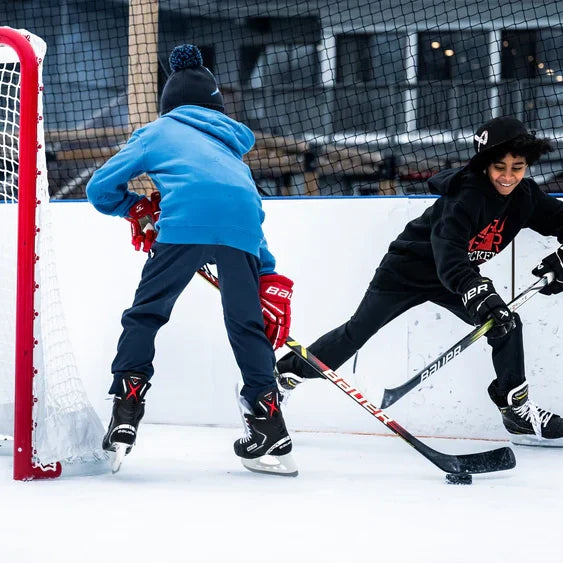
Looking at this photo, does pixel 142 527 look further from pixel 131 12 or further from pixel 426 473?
pixel 131 12

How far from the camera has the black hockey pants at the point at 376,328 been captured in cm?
282

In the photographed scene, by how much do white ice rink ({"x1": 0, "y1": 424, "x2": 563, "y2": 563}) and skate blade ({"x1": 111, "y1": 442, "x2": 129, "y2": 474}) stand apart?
32 millimetres

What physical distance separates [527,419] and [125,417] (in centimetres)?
122

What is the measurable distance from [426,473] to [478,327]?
454 millimetres

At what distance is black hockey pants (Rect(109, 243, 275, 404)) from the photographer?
2375 millimetres

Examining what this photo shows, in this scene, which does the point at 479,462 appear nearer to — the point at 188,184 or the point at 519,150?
the point at 519,150

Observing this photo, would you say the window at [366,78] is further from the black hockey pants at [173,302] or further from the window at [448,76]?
the black hockey pants at [173,302]

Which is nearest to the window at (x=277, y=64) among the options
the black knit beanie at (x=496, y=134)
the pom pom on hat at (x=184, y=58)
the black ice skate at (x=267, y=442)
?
the black knit beanie at (x=496, y=134)

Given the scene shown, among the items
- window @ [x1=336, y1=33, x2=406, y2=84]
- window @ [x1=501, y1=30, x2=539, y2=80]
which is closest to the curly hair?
window @ [x1=501, y1=30, x2=539, y2=80]

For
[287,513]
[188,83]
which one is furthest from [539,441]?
[188,83]

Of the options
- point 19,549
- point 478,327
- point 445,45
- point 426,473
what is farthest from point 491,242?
point 445,45

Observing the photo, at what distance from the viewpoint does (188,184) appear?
2373mm

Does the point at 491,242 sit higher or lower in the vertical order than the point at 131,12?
lower

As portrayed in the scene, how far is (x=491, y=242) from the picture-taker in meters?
2.83
